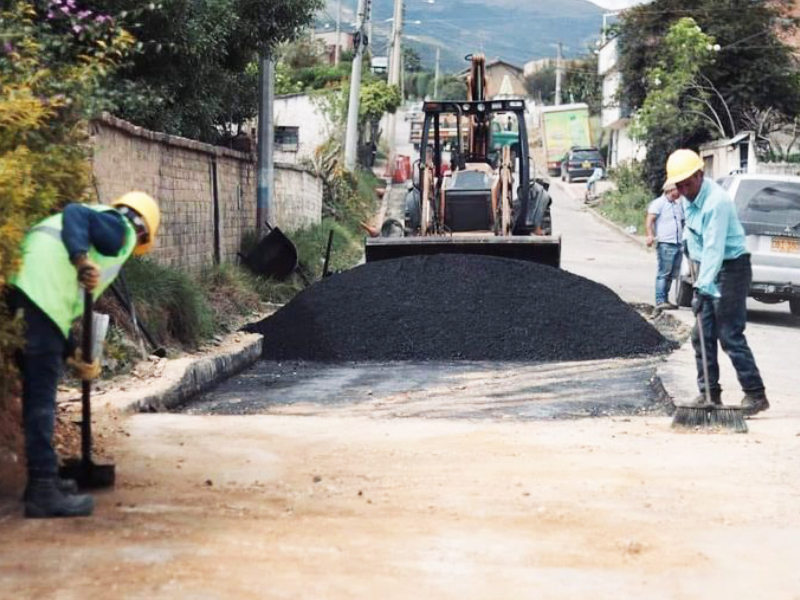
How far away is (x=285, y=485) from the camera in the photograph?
761cm

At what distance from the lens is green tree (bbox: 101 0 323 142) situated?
17.2 m

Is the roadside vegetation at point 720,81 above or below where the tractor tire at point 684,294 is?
above

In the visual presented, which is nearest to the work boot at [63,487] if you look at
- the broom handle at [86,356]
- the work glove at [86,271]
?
the broom handle at [86,356]

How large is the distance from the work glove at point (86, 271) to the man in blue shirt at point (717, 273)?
189 inches

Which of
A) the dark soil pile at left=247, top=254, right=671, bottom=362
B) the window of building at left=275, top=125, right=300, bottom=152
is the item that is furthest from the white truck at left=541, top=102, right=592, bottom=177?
the dark soil pile at left=247, top=254, right=671, bottom=362

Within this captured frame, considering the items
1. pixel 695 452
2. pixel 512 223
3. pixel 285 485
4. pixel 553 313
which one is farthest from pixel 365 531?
pixel 512 223

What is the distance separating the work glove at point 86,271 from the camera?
6.65 meters

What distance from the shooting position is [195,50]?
706 inches

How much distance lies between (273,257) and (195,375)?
29.2ft

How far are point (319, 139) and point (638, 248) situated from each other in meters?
20.1

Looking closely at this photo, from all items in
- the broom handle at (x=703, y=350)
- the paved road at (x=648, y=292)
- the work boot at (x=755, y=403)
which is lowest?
the paved road at (x=648, y=292)

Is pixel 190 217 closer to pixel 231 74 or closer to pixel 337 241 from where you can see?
pixel 231 74

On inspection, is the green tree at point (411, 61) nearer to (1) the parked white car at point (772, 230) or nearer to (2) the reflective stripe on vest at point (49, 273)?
(1) the parked white car at point (772, 230)

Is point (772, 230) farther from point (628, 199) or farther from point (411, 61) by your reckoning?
point (411, 61)
